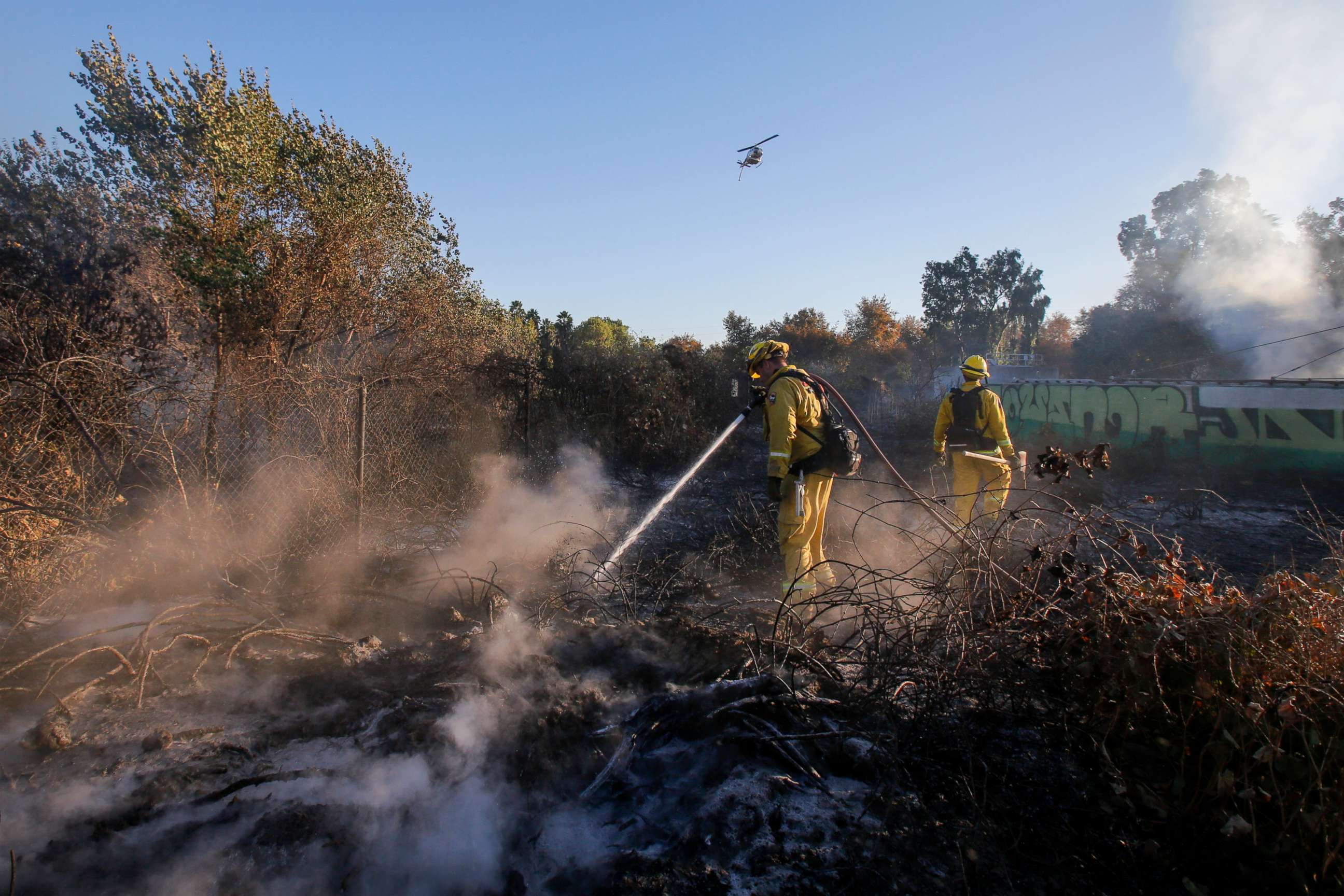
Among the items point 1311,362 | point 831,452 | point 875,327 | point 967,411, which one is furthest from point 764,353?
point 875,327

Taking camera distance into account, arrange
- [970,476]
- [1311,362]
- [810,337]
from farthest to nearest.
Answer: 1. [810,337]
2. [1311,362]
3. [970,476]

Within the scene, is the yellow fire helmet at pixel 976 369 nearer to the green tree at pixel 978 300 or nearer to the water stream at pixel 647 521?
the water stream at pixel 647 521

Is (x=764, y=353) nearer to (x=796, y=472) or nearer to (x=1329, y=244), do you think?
(x=796, y=472)

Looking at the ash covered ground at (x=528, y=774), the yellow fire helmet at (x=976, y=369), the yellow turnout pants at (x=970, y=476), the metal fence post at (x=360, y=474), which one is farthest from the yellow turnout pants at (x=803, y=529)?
the metal fence post at (x=360, y=474)

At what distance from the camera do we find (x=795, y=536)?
4445mm

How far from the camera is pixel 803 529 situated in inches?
176

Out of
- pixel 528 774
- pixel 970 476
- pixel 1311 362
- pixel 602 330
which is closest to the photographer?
pixel 528 774

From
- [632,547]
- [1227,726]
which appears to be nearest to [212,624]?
[632,547]

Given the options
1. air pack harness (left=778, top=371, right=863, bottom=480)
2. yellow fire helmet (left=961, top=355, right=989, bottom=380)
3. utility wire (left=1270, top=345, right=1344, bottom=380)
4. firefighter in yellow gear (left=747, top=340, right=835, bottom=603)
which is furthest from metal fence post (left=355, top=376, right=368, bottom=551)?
utility wire (left=1270, top=345, right=1344, bottom=380)

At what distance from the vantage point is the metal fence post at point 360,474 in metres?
5.54

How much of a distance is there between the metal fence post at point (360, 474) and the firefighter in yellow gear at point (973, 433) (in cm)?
533

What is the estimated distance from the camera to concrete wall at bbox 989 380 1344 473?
33.0 ft

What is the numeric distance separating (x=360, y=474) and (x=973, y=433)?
572cm

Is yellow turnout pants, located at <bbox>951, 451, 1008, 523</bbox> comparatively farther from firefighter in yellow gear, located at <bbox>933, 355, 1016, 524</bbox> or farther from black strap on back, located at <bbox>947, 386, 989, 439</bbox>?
black strap on back, located at <bbox>947, 386, 989, 439</bbox>
